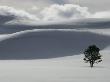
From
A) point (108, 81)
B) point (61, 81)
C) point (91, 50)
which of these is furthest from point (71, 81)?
point (91, 50)

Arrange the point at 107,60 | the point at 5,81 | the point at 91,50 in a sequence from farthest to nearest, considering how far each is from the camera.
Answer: the point at 107,60, the point at 91,50, the point at 5,81

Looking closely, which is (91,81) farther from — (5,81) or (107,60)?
(107,60)

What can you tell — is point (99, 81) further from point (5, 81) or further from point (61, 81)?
point (5, 81)

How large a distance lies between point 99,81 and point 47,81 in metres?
8.59

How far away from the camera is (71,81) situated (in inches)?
2469

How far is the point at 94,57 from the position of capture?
12975 cm

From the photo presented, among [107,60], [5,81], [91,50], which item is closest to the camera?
[5,81]

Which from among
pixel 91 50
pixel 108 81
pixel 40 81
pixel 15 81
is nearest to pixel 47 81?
pixel 40 81

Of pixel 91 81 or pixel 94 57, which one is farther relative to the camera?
pixel 94 57

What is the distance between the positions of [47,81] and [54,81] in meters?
1.20

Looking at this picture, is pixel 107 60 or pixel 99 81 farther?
pixel 107 60

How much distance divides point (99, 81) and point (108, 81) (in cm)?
164

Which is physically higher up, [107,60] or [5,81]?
[107,60]

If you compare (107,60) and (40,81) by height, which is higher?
(107,60)
